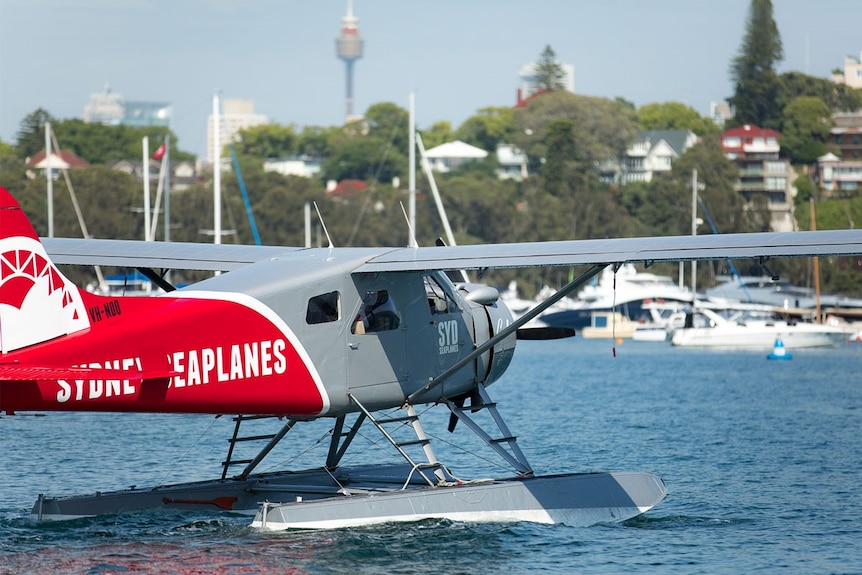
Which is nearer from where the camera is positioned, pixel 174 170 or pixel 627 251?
pixel 627 251

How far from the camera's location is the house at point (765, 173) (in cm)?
11138

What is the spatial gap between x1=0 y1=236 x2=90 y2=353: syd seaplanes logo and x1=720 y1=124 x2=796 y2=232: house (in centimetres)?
9745

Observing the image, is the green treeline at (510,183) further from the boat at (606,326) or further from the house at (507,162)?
the boat at (606,326)

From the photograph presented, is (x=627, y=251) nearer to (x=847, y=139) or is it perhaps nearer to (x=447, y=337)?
(x=447, y=337)

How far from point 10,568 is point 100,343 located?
2172 mm

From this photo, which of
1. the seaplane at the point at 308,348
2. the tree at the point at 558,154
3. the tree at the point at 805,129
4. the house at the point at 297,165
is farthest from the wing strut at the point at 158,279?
the house at the point at 297,165

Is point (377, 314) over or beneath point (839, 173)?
beneath

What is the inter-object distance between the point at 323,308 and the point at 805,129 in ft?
378

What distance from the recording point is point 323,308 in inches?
541

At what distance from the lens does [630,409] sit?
3034cm

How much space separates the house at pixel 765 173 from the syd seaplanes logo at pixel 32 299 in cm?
9745

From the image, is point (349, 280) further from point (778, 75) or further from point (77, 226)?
point (778, 75)

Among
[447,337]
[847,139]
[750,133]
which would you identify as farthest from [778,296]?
[447,337]

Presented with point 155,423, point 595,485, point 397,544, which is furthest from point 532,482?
point 155,423
